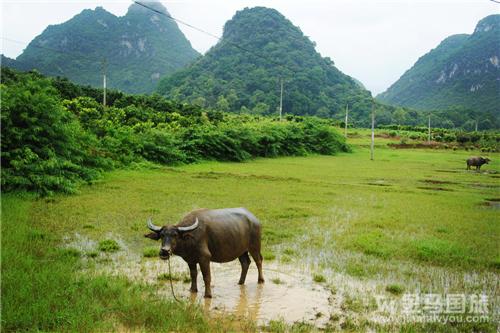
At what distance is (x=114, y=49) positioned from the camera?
132500 millimetres

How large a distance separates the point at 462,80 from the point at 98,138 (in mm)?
139012

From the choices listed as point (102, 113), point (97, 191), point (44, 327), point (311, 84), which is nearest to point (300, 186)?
point (97, 191)

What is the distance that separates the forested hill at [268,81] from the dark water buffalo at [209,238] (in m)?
73.2

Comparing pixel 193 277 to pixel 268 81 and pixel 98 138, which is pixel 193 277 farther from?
pixel 268 81

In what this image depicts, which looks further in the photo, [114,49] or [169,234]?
[114,49]

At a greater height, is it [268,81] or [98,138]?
[268,81]

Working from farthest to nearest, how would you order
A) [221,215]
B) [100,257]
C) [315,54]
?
1. [315,54]
2. [100,257]
3. [221,215]

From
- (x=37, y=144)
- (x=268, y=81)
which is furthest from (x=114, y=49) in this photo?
(x=37, y=144)

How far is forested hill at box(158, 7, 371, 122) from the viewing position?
8612 centimetres

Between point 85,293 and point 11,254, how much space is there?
2105mm

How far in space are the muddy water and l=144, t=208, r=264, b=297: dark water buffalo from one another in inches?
9.8

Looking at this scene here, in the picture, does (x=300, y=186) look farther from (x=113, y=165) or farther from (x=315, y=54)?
(x=315, y=54)

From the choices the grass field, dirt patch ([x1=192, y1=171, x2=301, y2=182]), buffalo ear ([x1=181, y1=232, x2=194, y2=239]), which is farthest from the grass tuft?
dirt patch ([x1=192, y1=171, x2=301, y2=182])

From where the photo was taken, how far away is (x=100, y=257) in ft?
26.2
